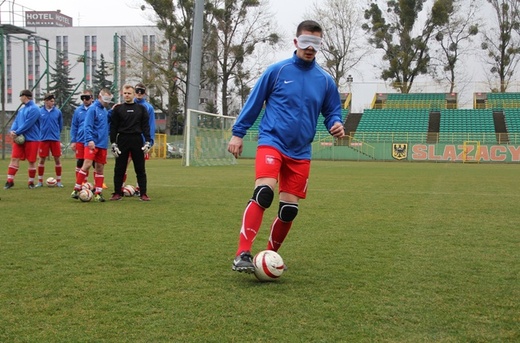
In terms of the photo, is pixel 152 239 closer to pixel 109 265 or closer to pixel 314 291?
pixel 109 265

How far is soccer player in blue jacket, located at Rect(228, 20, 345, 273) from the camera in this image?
477 centimetres

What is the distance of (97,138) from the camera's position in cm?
1069

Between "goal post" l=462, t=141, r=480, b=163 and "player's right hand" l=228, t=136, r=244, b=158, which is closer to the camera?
"player's right hand" l=228, t=136, r=244, b=158

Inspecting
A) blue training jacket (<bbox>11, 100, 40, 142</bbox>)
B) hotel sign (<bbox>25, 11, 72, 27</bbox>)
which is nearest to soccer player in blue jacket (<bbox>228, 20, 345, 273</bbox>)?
blue training jacket (<bbox>11, 100, 40, 142</bbox>)

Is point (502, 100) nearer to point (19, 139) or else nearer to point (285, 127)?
point (19, 139)

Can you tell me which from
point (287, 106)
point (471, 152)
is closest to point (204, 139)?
point (471, 152)

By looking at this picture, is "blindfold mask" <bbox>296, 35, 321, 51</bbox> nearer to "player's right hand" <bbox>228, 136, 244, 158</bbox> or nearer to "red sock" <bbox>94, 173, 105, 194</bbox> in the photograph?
"player's right hand" <bbox>228, 136, 244, 158</bbox>

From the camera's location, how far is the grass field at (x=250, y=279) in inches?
132

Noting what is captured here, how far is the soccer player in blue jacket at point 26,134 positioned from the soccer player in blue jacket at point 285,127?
28.5 ft

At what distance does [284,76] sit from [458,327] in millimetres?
2438

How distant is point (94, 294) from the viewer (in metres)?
4.07

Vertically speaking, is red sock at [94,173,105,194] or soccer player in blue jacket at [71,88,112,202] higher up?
soccer player in blue jacket at [71,88,112,202]

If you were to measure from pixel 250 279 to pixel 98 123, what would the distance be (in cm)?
682

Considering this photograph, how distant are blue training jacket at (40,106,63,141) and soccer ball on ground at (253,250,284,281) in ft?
32.9
